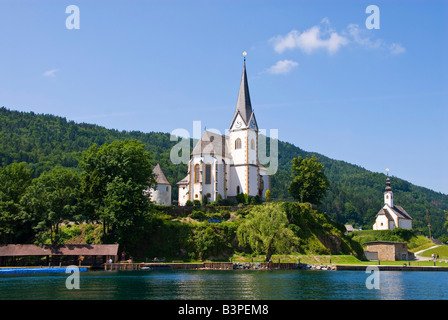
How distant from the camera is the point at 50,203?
193 feet

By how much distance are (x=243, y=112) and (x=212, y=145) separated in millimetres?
7903

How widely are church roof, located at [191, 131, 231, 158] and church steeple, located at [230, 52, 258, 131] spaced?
9.45ft

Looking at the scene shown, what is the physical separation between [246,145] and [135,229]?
26.2 meters

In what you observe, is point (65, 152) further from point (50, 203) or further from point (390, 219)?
point (50, 203)

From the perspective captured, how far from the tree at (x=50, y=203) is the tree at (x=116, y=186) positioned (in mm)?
2229

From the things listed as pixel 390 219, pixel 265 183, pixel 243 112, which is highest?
pixel 243 112

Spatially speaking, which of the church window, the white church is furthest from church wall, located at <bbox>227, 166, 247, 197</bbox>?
the church window

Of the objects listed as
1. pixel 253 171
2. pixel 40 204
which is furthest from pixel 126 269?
pixel 253 171

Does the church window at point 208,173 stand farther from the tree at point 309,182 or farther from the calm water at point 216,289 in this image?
the calm water at point 216,289

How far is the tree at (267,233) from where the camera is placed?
60775 millimetres

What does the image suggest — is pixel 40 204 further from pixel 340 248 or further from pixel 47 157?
pixel 47 157

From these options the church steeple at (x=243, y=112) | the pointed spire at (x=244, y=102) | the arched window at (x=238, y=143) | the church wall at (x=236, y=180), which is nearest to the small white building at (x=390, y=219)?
the church steeple at (x=243, y=112)

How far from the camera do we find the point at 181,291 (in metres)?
33.7

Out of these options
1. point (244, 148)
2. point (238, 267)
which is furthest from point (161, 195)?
point (238, 267)
